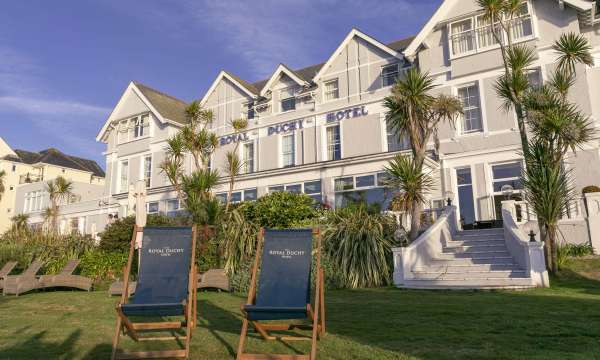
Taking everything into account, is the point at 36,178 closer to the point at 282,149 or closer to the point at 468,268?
the point at 282,149

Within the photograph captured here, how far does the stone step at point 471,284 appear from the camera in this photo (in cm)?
910

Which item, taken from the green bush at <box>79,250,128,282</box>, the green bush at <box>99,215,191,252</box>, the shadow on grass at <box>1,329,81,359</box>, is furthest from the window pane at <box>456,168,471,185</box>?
the shadow on grass at <box>1,329,81,359</box>

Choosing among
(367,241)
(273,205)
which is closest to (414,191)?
(367,241)

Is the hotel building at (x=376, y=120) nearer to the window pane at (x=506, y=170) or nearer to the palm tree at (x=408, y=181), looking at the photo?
the window pane at (x=506, y=170)

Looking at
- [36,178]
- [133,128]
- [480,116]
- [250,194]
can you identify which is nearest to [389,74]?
[480,116]

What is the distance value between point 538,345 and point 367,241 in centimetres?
643

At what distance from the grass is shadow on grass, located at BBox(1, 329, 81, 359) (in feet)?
0.03

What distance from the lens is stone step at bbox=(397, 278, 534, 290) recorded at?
9102 mm

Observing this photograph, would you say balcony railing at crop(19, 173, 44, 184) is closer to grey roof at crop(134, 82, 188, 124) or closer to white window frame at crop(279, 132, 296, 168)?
grey roof at crop(134, 82, 188, 124)

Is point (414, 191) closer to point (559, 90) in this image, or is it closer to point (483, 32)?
point (559, 90)

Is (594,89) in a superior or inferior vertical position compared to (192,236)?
superior

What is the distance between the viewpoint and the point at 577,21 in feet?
50.9

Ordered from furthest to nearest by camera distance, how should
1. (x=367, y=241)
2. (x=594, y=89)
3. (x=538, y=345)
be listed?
(x=594, y=89) < (x=367, y=241) < (x=538, y=345)

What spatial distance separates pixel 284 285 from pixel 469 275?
6.59 meters
